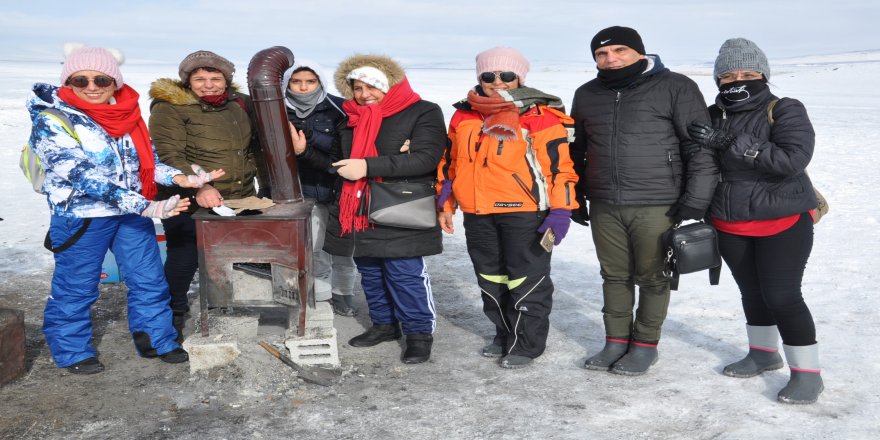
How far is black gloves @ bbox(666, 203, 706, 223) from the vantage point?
12.6 feet

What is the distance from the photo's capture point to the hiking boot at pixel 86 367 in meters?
4.27

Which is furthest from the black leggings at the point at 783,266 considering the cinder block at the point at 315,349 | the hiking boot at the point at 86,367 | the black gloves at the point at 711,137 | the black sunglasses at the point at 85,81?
the hiking boot at the point at 86,367

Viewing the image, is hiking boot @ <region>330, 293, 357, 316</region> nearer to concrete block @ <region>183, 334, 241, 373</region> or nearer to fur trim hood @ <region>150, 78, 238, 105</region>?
concrete block @ <region>183, 334, 241, 373</region>

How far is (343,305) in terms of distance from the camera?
5434 millimetres

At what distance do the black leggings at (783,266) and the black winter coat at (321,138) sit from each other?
2360 mm

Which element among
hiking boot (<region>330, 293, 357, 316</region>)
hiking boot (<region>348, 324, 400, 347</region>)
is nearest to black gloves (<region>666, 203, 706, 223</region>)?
hiking boot (<region>348, 324, 400, 347</region>)

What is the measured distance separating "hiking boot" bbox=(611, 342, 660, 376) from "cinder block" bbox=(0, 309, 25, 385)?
3244 mm

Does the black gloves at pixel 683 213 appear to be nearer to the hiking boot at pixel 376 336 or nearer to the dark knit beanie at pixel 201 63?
the hiking boot at pixel 376 336

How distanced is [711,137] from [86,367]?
3.55 m

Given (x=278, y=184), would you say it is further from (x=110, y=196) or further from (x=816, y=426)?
(x=816, y=426)

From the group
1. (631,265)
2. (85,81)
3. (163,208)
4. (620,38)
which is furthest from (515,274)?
(85,81)

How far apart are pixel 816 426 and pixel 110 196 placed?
143 inches

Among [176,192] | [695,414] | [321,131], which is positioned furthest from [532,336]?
[176,192]

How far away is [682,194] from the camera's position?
3.96m
